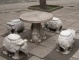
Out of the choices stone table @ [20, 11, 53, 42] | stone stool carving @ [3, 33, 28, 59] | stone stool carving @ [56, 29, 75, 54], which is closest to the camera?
stone stool carving @ [3, 33, 28, 59]

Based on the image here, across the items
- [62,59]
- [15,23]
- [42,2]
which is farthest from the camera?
[42,2]

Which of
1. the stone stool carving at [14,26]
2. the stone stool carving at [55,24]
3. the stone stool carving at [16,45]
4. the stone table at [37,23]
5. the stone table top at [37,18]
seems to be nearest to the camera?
the stone stool carving at [16,45]

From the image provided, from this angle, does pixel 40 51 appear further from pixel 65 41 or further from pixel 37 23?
pixel 37 23

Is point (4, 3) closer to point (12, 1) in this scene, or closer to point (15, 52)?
point (12, 1)

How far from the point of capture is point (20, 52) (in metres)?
4.84

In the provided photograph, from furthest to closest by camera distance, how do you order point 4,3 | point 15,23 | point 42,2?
point 4,3 → point 42,2 → point 15,23

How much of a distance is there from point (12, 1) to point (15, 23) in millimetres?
7935

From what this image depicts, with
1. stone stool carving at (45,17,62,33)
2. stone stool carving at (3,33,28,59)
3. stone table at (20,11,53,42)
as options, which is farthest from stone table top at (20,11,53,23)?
stone stool carving at (3,33,28,59)

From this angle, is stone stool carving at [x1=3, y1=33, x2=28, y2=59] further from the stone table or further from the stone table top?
the stone table

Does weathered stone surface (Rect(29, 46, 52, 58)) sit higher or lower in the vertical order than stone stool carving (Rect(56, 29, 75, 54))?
lower

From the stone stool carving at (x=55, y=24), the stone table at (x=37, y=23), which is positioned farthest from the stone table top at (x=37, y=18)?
the stone stool carving at (x=55, y=24)

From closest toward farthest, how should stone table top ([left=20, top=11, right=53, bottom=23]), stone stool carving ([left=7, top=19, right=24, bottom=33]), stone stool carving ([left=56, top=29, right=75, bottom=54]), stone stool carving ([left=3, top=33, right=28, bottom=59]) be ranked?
stone stool carving ([left=3, top=33, right=28, bottom=59]) → stone stool carving ([left=56, top=29, right=75, bottom=54]) → stone table top ([left=20, top=11, right=53, bottom=23]) → stone stool carving ([left=7, top=19, right=24, bottom=33])

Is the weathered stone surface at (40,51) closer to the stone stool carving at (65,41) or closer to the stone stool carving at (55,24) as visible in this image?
the stone stool carving at (65,41)

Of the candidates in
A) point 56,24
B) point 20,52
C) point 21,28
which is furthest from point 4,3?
point 20,52
